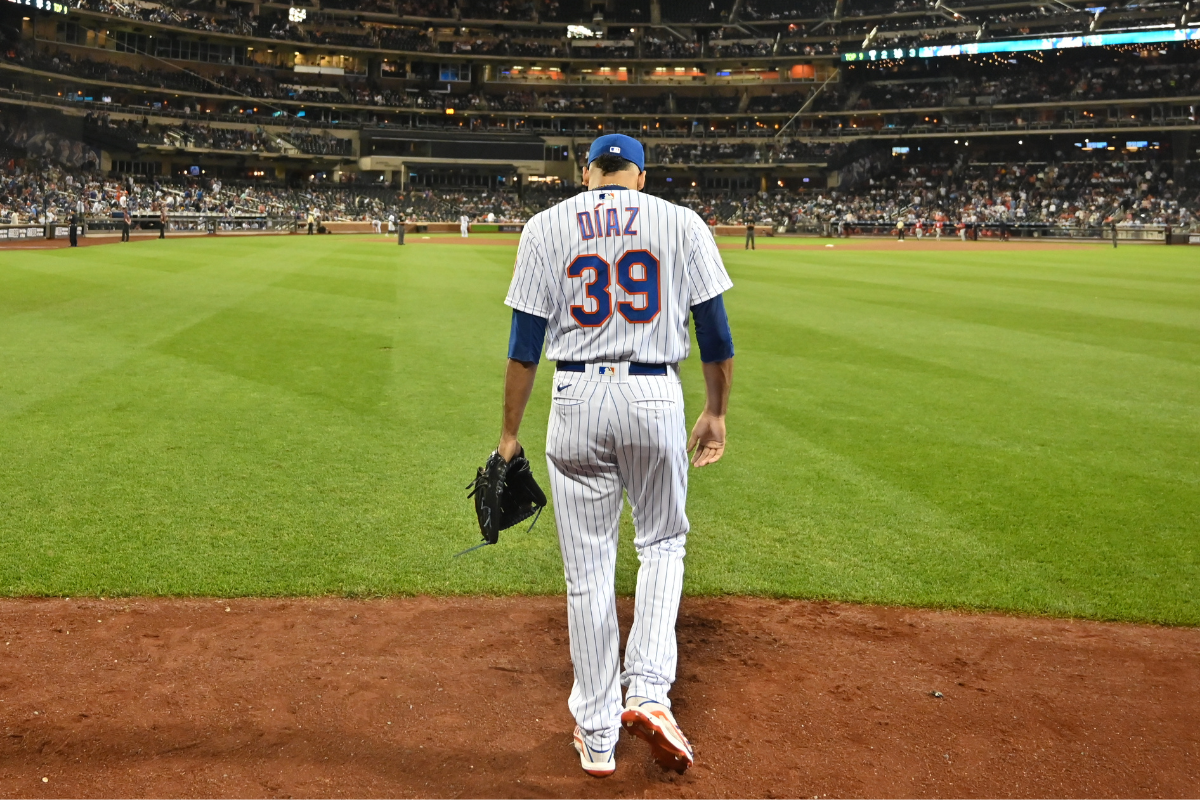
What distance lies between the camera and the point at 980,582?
18.0 ft

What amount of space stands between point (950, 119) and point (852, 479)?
7078cm

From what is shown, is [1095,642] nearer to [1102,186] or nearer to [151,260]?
[151,260]

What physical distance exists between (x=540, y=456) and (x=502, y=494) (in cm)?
429

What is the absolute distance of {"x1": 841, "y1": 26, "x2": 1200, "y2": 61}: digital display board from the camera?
198ft

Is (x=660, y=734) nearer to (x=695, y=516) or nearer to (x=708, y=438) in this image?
(x=708, y=438)

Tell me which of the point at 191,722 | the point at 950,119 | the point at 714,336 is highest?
the point at 950,119

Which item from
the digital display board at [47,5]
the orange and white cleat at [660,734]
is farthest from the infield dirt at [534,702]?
the digital display board at [47,5]

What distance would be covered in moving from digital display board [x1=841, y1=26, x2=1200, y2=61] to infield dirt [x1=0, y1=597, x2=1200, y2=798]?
6983cm

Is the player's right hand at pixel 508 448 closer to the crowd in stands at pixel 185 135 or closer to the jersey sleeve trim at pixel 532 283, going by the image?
the jersey sleeve trim at pixel 532 283

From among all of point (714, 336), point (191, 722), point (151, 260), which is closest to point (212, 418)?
point (191, 722)

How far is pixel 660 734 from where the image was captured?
11.1 ft

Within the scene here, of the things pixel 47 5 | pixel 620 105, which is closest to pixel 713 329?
pixel 47 5

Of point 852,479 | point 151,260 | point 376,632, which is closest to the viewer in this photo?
point 376,632

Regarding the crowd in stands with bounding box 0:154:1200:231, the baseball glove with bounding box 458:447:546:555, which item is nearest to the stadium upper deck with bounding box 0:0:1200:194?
the crowd in stands with bounding box 0:154:1200:231
